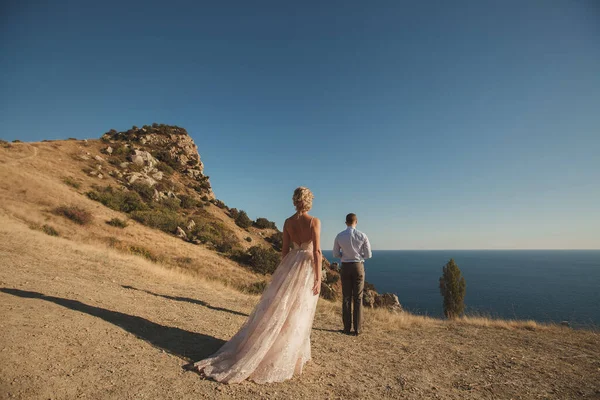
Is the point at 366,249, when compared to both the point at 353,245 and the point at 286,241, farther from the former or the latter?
the point at 286,241

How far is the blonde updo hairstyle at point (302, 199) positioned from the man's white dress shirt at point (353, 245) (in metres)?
2.48

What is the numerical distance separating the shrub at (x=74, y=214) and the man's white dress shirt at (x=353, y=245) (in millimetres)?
21483

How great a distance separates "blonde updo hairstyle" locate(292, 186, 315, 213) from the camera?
16.3ft

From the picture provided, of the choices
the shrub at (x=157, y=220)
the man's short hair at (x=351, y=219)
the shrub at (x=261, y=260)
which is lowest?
the shrub at (x=261, y=260)

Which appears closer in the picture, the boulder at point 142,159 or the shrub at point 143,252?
the shrub at point 143,252

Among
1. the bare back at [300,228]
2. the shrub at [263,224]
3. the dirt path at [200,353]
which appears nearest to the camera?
the dirt path at [200,353]

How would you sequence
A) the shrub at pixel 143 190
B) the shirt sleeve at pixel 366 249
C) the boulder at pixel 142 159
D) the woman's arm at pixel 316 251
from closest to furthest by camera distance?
the woman's arm at pixel 316 251 < the shirt sleeve at pixel 366 249 < the shrub at pixel 143 190 < the boulder at pixel 142 159

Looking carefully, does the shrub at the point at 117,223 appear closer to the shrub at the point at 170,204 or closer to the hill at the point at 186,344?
the hill at the point at 186,344

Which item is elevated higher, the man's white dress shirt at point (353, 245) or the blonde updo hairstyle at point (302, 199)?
the blonde updo hairstyle at point (302, 199)

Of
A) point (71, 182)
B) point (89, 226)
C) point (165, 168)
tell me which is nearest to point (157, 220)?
point (89, 226)

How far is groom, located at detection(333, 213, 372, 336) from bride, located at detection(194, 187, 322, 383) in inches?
93.0

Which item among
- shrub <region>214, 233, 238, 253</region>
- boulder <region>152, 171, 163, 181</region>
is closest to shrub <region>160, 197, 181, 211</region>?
boulder <region>152, 171, 163, 181</region>

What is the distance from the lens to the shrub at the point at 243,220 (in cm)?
3872

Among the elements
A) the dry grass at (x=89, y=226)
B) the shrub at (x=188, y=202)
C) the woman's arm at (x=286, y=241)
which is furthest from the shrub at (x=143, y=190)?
the woman's arm at (x=286, y=241)
